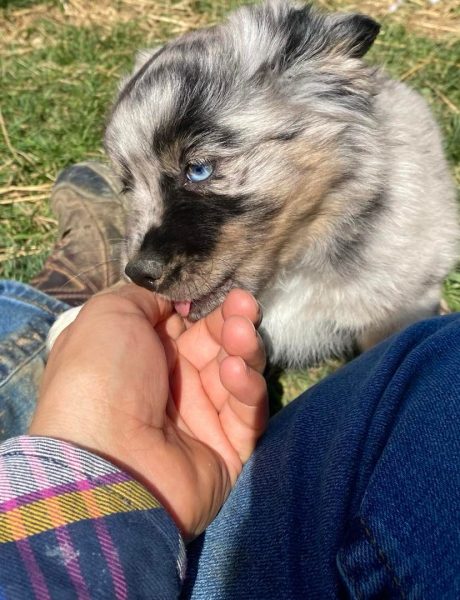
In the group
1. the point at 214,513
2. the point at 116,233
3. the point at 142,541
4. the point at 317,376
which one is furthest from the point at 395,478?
the point at 116,233

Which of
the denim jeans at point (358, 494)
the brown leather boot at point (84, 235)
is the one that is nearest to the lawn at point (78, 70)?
the brown leather boot at point (84, 235)

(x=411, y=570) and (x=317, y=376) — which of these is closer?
(x=411, y=570)

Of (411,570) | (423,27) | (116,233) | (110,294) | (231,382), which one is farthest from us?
(423,27)

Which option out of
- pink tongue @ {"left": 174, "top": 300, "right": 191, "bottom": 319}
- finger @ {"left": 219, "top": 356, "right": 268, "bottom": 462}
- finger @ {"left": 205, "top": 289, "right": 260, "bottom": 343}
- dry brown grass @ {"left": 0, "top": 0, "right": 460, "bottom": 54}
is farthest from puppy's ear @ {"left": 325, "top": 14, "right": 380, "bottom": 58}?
dry brown grass @ {"left": 0, "top": 0, "right": 460, "bottom": 54}

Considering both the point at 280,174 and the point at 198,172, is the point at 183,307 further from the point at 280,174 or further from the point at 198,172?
the point at 280,174

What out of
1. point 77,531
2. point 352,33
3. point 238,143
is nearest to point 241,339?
point 238,143

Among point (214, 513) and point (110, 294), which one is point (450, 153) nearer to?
point (110, 294)

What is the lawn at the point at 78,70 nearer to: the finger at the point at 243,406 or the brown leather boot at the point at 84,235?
the brown leather boot at the point at 84,235
